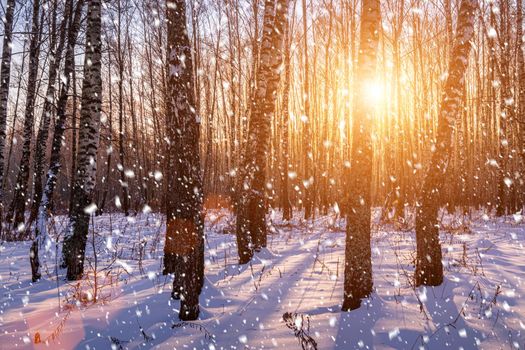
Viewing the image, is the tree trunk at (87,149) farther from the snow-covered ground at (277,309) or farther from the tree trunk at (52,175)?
the snow-covered ground at (277,309)

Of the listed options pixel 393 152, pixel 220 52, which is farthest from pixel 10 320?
pixel 220 52

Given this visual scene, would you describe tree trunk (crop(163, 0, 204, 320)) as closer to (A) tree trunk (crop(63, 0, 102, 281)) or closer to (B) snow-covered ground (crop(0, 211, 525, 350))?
(B) snow-covered ground (crop(0, 211, 525, 350))

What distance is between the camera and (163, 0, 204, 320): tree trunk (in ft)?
13.0

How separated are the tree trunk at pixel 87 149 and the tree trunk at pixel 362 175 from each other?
4.48 meters

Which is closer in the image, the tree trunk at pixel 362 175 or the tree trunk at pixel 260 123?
the tree trunk at pixel 362 175

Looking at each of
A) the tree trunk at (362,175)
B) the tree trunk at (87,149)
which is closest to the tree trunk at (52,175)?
the tree trunk at (87,149)

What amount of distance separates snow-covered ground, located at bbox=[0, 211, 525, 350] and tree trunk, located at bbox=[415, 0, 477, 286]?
33 cm

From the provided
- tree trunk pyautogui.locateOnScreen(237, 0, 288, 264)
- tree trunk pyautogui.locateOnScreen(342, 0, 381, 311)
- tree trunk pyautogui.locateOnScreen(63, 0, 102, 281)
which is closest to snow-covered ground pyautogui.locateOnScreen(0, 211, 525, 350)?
tree trunk pyautogui.locateOnScreen(342, 0, 381, 311)

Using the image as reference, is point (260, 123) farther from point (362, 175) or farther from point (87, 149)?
point (362, 175)

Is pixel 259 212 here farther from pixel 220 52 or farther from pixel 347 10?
pixel 220 52

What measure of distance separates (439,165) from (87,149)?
18.3 feet

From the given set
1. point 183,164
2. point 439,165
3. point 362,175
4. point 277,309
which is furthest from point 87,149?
point 439,165

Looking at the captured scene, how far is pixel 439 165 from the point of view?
4.83m

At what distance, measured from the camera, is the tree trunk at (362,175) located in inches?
165
